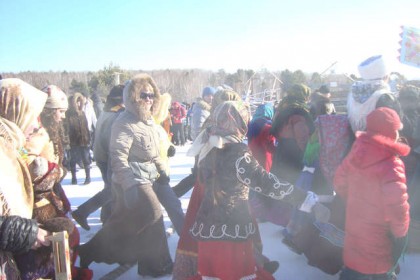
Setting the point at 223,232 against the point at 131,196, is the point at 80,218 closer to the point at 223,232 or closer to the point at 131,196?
the point at 131,196

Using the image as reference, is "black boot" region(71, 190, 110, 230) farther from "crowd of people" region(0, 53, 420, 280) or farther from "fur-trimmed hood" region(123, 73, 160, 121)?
"fur-trimmed hood" region(123, 73, 160, 121)

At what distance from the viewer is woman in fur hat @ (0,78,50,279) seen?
1575mm

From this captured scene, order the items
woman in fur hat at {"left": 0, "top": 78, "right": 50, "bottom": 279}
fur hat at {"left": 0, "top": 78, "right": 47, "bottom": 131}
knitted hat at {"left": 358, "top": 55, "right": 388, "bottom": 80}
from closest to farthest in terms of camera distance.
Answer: woman in fur hat at {"left": 0, "top": 78, "right": 50, "bottom": 279} < fur hat at {"left": 0, "top": 78, "right": 47, "bottom": 131} < knitted hat at {"left": 358, "top": 55, "right": 388, "bottom": 80}

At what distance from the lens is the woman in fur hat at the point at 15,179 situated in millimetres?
1575

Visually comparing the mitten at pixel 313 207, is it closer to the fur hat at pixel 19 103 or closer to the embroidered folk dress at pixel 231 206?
the embroidered folk dress at pixel 231 206

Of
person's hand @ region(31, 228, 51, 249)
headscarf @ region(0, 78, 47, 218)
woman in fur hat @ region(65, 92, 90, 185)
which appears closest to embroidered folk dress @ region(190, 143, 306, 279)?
person's hand @ region(31, 228, 51, 249)

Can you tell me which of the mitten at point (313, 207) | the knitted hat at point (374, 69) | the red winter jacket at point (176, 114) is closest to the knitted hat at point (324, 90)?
the knitted hat at point (374, 69)

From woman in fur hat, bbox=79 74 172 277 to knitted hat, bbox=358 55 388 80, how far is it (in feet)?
5.87

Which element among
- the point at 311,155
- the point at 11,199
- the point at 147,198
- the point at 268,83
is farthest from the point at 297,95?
the point at 268,83

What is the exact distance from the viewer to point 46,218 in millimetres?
2230

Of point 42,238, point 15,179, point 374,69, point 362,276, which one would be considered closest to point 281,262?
point 362,276

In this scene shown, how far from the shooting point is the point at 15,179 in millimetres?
1670

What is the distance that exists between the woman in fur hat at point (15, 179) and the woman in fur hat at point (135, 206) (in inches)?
36.9

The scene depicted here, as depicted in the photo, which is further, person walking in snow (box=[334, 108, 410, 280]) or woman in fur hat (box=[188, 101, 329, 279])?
woman in fur hat (box=[188, 101, 329, 279])
